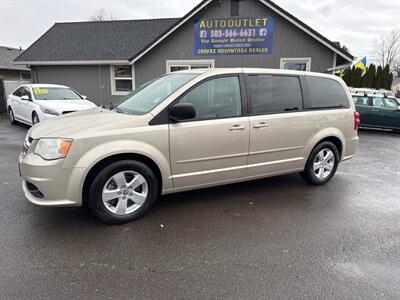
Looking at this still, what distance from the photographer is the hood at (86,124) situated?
313 cm

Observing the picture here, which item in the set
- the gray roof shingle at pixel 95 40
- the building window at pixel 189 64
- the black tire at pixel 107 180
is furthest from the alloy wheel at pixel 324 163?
the gray roof shingle at pixel 95 40

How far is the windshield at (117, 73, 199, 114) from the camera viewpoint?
3.64 m

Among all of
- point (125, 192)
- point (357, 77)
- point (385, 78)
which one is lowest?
point (125, 192)

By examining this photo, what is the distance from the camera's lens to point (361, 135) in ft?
34.8

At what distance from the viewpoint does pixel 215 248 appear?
2984 mm

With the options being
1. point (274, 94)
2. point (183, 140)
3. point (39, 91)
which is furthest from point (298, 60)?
point (183, 140)

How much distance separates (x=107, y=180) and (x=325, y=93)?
367cm

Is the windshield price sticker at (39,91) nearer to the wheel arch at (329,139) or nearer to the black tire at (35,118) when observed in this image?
the black tire at (35,118)

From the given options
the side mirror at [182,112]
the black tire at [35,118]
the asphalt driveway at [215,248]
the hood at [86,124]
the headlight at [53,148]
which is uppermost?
the side mirror at [182,112]

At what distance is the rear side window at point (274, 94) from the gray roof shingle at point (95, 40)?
11473mm

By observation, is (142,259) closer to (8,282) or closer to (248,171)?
(8,282)

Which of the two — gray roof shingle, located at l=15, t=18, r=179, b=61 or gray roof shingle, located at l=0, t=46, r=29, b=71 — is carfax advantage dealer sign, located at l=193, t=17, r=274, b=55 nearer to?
gray roof shingle, located at l=15, t=18, r=179, b=61

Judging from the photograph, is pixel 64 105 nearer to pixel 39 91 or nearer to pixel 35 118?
pixel 35 118

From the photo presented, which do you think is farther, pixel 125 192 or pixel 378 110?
pixel 378 110
